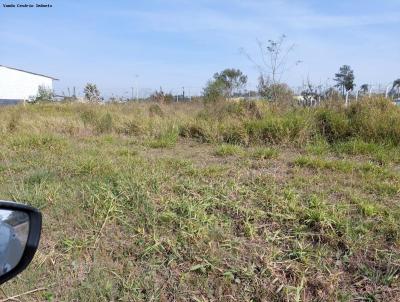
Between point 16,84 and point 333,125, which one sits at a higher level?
point 16,84

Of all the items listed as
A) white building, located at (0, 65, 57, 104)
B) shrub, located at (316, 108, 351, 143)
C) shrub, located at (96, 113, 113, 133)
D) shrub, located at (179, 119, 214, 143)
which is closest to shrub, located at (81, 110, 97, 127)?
shrub, located at (96, 113, 113, 133)

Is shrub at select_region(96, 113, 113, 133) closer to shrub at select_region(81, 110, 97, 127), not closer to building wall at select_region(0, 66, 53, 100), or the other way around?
shrub at select_region(81, 110, 97, 127)

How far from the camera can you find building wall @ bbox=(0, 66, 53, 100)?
51.6 m

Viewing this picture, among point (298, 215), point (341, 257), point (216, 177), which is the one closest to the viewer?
point (341, 257)

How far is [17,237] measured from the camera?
1.40 metres

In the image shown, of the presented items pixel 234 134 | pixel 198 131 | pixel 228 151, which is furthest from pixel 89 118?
pixel 228 151

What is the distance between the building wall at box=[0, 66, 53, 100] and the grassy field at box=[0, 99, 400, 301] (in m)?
49.7

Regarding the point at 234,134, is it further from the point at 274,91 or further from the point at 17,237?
the point at 17,237

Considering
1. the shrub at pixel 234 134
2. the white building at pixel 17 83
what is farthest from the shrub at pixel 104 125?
the white building at pixel 17 83

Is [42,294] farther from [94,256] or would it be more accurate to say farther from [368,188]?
[368,188]

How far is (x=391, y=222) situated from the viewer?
3.00m

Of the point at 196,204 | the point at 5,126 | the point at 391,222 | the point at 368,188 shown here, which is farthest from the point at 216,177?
the point at 5,126

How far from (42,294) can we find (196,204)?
1.43m

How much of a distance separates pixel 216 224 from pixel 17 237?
1.89m
